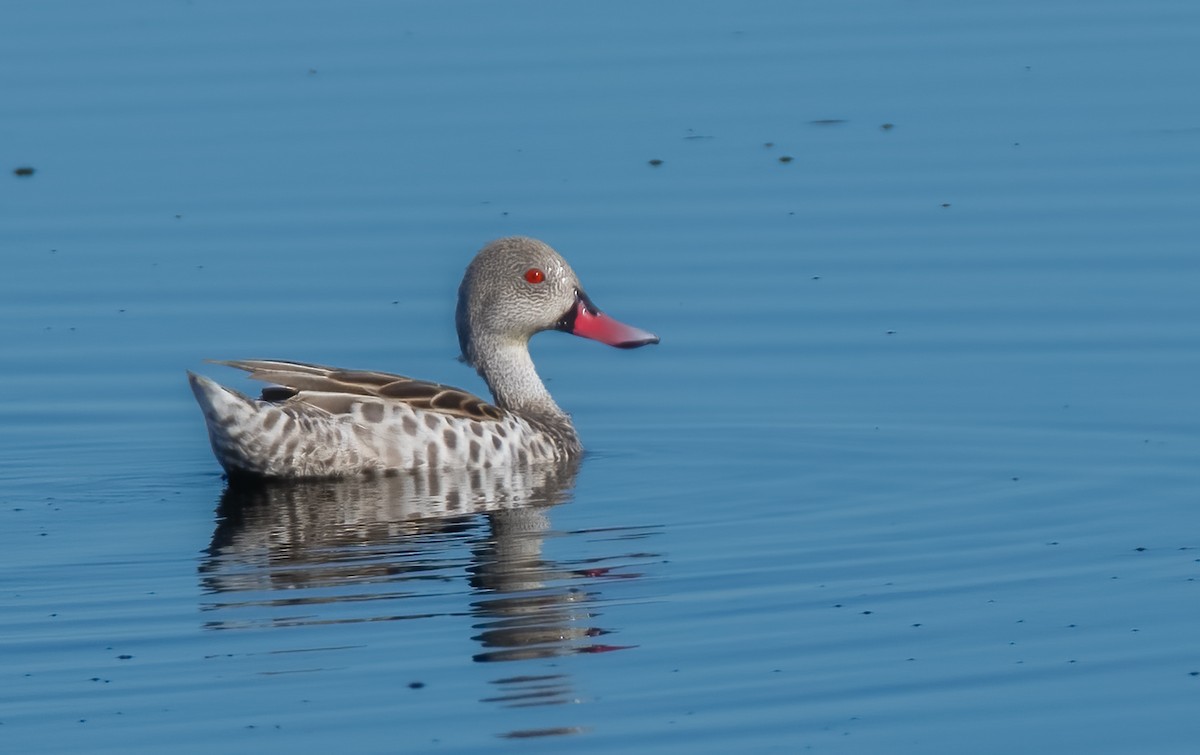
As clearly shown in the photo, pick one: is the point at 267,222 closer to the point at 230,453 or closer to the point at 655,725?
the point at 230,453

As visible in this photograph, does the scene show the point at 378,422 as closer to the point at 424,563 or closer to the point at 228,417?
the point at 228,417

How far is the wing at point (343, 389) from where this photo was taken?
39.0 feet

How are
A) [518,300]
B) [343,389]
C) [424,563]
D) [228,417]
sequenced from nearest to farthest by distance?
1. [424,563]
2. [228,417]
3. [343,389]
4. [518,300]

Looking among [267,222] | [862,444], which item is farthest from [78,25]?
[862,444]

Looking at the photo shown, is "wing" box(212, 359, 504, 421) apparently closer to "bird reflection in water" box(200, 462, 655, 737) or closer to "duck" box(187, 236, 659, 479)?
"duck" box(187, 236, 659, 479)

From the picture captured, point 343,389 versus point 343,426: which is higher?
point 343,389

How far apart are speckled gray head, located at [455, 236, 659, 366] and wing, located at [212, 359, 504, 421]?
0.85 metres

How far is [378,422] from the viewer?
39.5 feet

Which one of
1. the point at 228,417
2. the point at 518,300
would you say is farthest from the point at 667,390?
the point at 228,417

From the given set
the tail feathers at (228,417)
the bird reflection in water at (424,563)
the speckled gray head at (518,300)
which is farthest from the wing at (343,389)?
the speckled gray head at (518,300)

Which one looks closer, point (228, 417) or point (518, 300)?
point (228, 417)

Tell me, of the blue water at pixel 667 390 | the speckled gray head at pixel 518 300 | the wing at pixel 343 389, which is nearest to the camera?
the blue water at pixel 667 390

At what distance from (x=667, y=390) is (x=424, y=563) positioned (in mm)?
3632

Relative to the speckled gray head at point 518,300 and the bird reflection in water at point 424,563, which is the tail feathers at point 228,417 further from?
the speckled gray head at point 518,300
